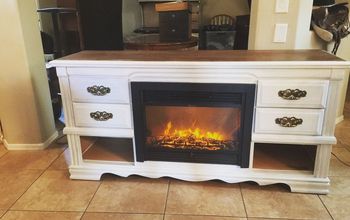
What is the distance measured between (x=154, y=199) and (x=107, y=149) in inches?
22.1

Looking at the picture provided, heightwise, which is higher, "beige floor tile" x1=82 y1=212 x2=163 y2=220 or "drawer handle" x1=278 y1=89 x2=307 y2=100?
"drawer handle" x1=278 y1=89 x2=307 y2=100

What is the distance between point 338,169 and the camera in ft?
6.16

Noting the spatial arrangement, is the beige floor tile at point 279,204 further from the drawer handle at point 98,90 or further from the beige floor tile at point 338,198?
the drawer handle at point 98,90

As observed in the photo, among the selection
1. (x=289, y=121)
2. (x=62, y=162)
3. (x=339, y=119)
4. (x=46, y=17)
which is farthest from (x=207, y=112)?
(x=46, y=17)

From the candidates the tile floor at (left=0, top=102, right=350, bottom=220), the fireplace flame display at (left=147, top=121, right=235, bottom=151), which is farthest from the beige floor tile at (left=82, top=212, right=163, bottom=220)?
the fireplace flame display at (left=147, top=121, right=235, bottom=151)

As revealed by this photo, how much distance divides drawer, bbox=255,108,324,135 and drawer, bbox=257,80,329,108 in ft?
0.11

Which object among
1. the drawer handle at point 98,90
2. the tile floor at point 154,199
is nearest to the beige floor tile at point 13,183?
the tile floor at point 154,199

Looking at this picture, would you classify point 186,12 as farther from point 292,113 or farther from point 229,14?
point 229,14

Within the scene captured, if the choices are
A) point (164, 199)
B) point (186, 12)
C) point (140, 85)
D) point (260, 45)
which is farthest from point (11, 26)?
point (260, 45)

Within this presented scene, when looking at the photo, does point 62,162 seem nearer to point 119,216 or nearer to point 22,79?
point 22,79

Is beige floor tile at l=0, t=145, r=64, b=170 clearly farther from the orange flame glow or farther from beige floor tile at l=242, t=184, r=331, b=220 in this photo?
beige floor tile at l=242, t=184, r=331, b=220

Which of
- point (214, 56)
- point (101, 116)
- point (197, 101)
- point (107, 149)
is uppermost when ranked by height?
point (214, 56)

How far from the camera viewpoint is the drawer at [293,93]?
1466mm

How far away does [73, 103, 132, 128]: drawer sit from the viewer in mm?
1658
